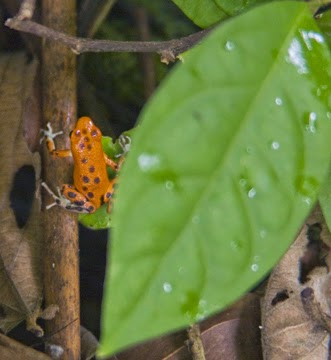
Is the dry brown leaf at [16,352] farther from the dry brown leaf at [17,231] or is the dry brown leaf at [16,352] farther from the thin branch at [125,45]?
the thin branch at [125,45]

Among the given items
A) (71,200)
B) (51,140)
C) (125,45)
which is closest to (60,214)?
(71,200)

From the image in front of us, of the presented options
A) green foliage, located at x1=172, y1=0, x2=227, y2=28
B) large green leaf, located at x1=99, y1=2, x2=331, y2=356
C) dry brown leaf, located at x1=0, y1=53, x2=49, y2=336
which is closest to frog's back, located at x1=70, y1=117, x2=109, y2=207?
dry brown leaf, located at x1=0, y1=53, x2=49, y2=336

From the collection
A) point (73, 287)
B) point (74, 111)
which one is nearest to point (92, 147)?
point (74, 111)

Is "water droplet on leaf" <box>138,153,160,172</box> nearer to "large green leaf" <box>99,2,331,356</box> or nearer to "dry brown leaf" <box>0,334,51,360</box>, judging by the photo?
"large green leaf" <box>99,2,331,356</box>

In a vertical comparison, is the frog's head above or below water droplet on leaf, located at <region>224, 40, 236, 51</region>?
below

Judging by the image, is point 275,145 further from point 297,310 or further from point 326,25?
point 297,310

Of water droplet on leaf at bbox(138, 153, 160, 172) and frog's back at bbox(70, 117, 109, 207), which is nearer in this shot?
water droplet on leaf at bbox(138, 153, 160, 172)

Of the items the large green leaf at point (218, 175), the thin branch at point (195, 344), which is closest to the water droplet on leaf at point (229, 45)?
the large green leaf at point (218, 175)

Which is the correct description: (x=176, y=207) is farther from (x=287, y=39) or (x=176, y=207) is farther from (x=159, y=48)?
(x=159, y=48)
